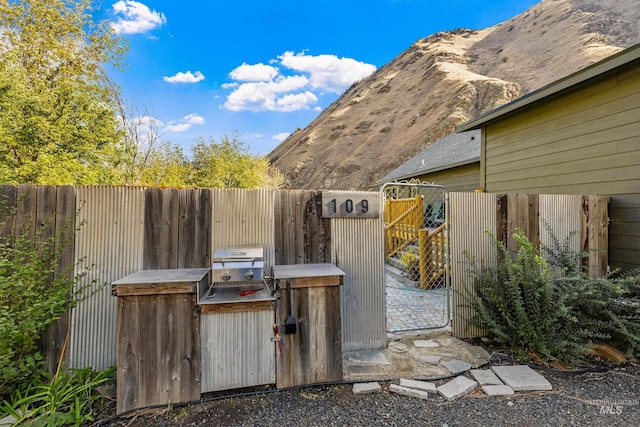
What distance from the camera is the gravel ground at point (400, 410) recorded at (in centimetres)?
187

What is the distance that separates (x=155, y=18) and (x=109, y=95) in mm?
4028

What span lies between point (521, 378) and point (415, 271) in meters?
3.22

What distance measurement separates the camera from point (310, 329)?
2.24 metres

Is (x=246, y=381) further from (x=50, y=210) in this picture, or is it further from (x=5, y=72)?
(x=5, y=72)

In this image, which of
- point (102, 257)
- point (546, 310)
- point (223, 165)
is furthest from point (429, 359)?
point (223, 165)

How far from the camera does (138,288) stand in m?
1.97

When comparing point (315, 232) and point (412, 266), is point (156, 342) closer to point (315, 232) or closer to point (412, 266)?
point (315, 232)

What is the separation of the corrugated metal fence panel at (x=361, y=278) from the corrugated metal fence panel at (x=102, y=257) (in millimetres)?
1820

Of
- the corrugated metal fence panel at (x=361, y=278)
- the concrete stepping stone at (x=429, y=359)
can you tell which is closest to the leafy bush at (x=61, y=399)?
the corrugated metal fence panel at (x=361, y=278)

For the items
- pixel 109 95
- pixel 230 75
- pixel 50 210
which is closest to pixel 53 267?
pixel 50 210

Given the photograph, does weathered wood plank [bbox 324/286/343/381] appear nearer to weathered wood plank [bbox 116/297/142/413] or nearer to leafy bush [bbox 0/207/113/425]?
weathered wood plank [bbox 116/297/142/413]

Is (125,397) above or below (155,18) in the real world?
below

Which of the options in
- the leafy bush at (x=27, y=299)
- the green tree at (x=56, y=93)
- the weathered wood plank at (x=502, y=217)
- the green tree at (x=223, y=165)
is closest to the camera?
the leafy bush at (x=27, y=299)

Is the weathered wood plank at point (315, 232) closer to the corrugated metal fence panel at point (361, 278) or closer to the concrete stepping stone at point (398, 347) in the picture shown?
the corrugated metal fence panel at point (361, 278)
